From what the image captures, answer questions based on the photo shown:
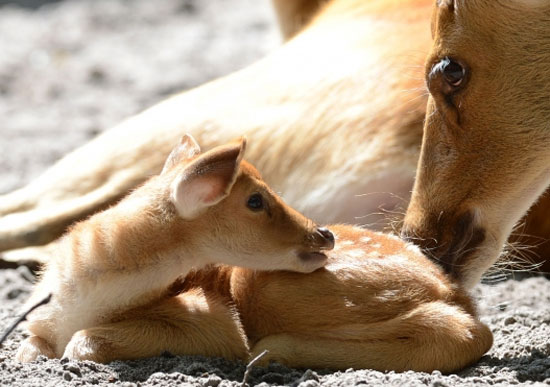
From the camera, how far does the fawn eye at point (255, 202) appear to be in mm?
3746

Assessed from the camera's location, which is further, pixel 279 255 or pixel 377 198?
pixel 377 198

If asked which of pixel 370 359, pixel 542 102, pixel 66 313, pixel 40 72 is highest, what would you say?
pixel 542 102

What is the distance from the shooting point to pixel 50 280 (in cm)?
392

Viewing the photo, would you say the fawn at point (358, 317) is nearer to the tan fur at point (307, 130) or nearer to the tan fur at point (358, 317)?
the tan fur at point (358, 317)

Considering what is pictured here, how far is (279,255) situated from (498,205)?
3.18ft

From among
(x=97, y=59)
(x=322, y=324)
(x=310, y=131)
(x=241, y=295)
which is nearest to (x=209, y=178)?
(x=241, y=295)

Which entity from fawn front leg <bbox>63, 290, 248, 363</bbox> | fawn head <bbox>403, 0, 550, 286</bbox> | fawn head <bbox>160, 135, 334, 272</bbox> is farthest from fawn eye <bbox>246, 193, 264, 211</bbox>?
fawn head <bbox>403, 0, 550, 286</bbox>

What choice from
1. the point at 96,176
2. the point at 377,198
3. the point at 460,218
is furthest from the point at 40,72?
the point at 460,218

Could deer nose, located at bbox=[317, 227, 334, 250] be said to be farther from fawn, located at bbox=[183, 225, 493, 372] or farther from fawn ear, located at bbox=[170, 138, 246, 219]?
fawn ear, located at bbox=[170, 138, 246, 219]

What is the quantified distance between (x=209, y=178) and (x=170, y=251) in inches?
11.6

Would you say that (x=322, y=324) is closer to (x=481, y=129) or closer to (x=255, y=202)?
(x=255, y=202)

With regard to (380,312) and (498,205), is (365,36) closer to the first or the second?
(498,205)

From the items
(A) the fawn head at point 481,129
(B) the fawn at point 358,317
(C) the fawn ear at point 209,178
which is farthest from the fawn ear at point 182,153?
(A) the fawn head at point 481,129

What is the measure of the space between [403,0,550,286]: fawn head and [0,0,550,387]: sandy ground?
1.48ft
